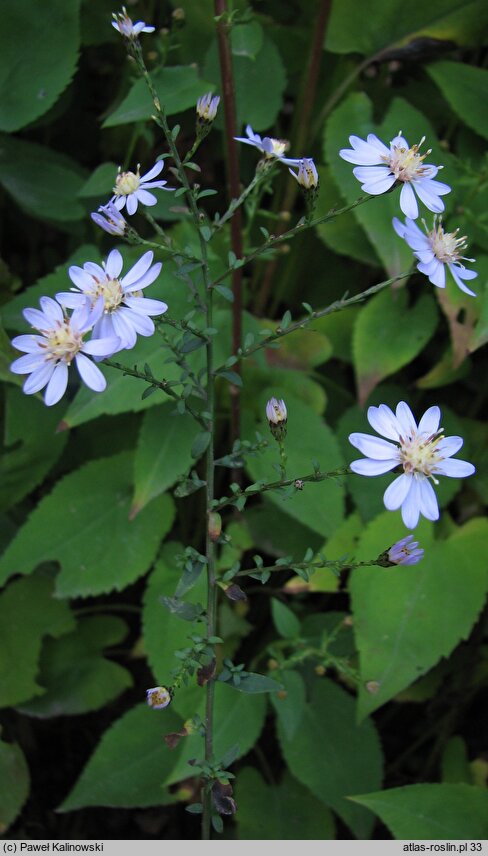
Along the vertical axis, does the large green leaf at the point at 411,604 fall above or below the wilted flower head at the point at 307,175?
below

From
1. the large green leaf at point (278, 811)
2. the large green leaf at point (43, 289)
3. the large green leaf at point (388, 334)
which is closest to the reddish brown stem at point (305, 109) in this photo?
the large green leaf at point (388, 334)

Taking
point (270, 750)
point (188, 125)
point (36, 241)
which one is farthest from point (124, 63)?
point (270, 750)

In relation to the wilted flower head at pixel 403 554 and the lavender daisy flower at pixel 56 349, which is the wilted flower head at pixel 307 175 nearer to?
the lavender daisy flower at pixel 56 349

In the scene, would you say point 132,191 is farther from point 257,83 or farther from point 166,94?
point 257,83

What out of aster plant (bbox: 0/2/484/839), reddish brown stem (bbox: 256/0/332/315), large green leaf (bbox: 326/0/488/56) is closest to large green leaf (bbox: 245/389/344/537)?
aster plant (bbox: 0/2/484/839)

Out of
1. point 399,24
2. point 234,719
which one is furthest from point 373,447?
point 399,24

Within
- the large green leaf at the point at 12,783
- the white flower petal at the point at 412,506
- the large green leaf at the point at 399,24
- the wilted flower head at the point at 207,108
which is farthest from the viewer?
the large green leaf at the point at 399,24

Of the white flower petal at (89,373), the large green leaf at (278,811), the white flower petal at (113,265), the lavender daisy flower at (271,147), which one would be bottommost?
the large green leaf at (278,811)

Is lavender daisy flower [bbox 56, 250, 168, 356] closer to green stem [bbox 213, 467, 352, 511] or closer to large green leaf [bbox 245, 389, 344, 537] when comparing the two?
green stem [bbox 213, 467, 352, 511]
